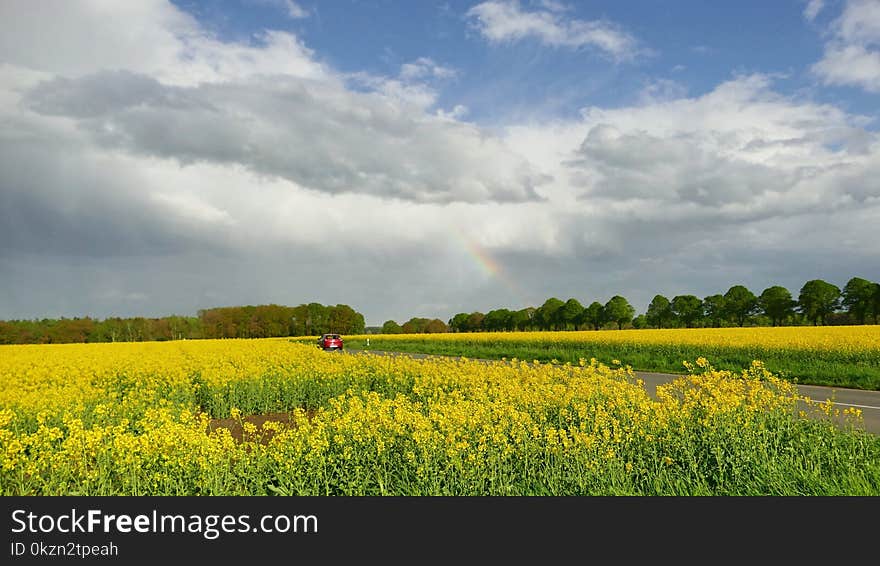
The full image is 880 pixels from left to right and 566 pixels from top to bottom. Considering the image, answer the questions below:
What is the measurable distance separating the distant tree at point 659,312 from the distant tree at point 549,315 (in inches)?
668

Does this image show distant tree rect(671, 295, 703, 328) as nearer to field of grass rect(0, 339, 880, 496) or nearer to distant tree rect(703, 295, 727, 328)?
distant tree rect(703, 295, 727, 328)

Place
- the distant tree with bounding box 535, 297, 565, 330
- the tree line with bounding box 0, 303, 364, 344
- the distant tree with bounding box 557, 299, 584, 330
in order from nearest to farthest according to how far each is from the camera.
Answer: the tree line with bounding box 0, 303, 364, 344, the distant tree with bounding box 557, 299, 584, 330, the distant tree with bounding box 535, 297, 565, 330

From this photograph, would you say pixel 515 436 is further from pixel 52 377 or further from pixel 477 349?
pixel 477 349

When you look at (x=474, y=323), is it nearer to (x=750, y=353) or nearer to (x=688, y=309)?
(x=688, y=309)

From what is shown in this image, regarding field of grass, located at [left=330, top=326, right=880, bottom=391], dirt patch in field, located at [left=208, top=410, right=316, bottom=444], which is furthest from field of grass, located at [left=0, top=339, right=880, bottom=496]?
field of grass, located at [left=330, top=326, right=880, bottom=391]

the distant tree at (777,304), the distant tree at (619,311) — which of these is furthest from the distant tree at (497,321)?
the distant tree at (777,304)

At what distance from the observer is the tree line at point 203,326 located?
79262mm

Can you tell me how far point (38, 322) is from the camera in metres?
83.6

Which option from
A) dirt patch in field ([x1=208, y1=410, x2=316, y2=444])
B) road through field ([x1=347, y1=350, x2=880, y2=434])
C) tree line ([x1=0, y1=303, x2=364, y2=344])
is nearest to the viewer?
road through field ([x1=347, y1=350, x2=880, y2=434])

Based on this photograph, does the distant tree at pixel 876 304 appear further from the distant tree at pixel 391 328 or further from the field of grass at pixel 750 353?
the distant tree at pixel 391 328

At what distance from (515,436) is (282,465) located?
10.0 ft

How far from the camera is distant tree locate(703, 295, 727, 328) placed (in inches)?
3954

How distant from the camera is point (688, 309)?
10262 cm
